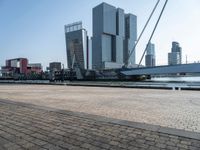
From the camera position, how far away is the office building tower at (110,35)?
119631 millimetres

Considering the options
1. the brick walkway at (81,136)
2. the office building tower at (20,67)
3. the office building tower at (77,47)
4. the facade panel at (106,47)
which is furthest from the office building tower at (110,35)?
the brick walkway at (81,136)

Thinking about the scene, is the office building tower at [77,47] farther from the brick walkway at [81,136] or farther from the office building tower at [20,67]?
the brick walkway at [81,136]

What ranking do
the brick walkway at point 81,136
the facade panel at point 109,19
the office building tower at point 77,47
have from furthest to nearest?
the facade panel at point 109,19
the office building tower at point 77,47
the brick walkway at point 81,136

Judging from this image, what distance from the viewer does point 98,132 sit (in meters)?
5.22

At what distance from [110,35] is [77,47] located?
62.9 ft

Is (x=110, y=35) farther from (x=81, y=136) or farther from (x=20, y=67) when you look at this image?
(x=81, y=136)

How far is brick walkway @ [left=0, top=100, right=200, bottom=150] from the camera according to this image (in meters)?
4.34

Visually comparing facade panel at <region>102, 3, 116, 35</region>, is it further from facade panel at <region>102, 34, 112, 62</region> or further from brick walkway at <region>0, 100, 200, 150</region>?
brick walkway at <region>0, 100, 200, 150</region>

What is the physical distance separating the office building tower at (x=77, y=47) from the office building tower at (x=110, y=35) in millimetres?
7041

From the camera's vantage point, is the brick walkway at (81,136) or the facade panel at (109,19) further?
the facade panel at (109,19)

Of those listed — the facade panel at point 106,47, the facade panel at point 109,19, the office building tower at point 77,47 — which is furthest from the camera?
the facade panel at point 106,47

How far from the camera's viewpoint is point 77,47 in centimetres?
11650

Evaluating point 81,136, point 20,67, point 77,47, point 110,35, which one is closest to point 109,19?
point 110,35

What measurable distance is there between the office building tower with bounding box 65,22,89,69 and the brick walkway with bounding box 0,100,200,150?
4270 inches
